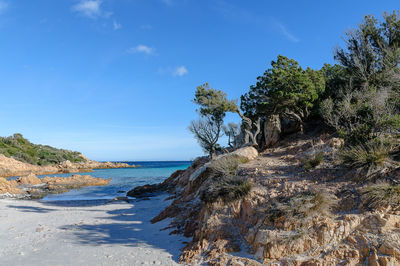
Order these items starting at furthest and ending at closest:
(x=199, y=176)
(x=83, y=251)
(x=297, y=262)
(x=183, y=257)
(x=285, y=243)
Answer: (x=199, y=176)
(x=83, y=251)
(x=183, y=257)
(x=285, y=243)
(x=297, y=262)

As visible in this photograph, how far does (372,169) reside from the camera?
703 centimetres

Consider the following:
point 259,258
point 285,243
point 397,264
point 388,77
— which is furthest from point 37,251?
point 388,77

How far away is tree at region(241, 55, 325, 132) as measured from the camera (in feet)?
47.8

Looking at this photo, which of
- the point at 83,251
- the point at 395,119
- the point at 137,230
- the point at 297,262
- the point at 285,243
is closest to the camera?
the point at 297,262

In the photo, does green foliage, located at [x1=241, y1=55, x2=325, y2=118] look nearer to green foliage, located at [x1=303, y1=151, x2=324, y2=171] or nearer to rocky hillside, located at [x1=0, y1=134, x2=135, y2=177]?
green foliage, located at [x1=303, y1=151, x2=324, y2=171]

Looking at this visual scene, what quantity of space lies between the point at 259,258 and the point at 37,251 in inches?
262

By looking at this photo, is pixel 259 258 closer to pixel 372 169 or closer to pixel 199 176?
pixel 372 169

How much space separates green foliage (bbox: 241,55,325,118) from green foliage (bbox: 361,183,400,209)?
860 centimetres

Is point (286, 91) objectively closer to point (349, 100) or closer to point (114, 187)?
point (349, 100)

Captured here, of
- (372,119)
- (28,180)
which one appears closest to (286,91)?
(372,119)

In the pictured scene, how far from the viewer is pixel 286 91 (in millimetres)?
14734

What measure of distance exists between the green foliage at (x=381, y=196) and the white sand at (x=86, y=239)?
201 inches

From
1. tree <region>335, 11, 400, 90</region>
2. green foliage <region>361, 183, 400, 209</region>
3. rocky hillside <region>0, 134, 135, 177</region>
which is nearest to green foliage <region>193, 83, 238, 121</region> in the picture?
tree <region>335, 11, 400, 90</region>

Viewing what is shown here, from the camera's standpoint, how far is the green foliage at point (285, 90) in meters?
14.5
